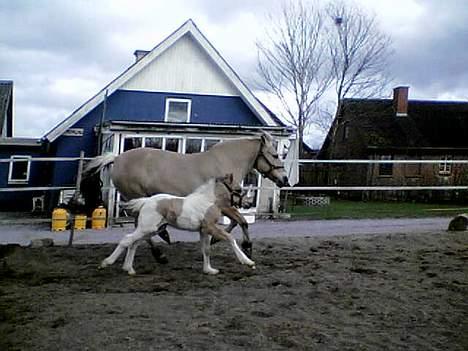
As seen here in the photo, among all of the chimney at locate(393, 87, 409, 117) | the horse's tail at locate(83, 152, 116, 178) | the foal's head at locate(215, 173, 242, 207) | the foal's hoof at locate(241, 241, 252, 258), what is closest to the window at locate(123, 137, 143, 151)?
the horse's tail at locate(83, 152, 116, 178)

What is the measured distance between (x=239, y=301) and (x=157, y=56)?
50.9ft

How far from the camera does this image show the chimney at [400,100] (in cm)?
3538

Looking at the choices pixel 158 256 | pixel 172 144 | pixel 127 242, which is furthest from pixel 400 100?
pixel 127 242

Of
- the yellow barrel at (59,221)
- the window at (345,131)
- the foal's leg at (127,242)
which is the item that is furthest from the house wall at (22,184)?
the window at (345,131)

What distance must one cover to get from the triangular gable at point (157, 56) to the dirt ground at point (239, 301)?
10.8 metres

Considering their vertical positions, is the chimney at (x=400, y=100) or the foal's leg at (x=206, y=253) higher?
the chimney at (x=400, y=100)

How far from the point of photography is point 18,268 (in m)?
6.80

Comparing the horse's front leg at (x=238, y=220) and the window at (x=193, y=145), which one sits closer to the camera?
the horse's front leg at (x=238, y=220)

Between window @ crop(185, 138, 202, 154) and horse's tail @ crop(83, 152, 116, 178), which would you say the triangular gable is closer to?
window @ crop(185, 138, 202, 154)

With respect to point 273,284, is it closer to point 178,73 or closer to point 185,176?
point 185,176

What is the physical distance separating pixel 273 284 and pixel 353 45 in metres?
28.4

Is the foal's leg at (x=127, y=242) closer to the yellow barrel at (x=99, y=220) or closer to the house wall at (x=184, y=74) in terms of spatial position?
the yellow barrel at (x=99, y=220)

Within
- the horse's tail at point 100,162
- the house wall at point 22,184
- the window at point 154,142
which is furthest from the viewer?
the house wall at point 22,184

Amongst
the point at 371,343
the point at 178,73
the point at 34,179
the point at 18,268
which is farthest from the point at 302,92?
the point at 371,343
